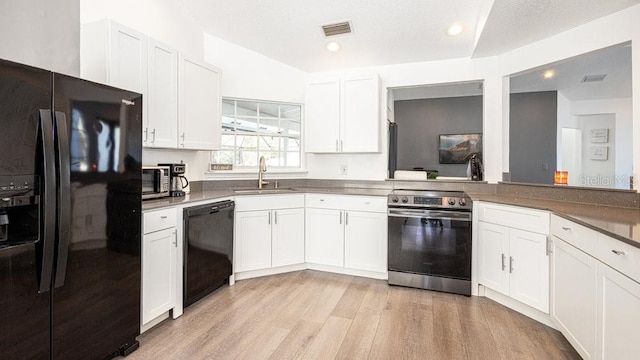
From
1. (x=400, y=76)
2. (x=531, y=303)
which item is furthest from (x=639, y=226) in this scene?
(x=400, y=76)

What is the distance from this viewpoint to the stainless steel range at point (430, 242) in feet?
9.55

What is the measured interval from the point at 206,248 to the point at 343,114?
7.03 ft

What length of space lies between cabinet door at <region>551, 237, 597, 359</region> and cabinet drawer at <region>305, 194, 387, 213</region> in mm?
1499

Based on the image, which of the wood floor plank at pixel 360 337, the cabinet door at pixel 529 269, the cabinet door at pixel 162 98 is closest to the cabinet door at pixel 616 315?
the cabinet door at pixel 529 269

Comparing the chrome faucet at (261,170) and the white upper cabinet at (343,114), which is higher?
the white upper cabinet at (343,114)

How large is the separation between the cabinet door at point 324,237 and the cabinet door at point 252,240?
1.55ft

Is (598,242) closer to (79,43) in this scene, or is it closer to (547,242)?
(547,242)

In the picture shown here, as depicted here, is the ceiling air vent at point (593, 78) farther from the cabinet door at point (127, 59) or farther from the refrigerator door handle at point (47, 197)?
the refrigerator door handle at point (47, 197)

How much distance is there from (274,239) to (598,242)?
2624 millimetres

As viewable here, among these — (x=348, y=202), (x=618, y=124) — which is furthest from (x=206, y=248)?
(x=618, y=124)

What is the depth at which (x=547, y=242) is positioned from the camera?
2283 mm

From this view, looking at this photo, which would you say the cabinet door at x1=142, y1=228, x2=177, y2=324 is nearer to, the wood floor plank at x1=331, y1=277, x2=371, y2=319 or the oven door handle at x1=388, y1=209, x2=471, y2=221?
the wood floor plank at x1=331, y1=277, x2=371, y2=319

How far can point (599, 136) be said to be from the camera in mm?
4406

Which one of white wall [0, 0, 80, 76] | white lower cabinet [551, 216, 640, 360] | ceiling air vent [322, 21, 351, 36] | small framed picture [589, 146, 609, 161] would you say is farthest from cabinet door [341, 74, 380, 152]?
small framed picture [589, 146, 609, 161]
